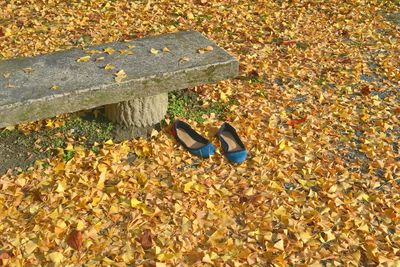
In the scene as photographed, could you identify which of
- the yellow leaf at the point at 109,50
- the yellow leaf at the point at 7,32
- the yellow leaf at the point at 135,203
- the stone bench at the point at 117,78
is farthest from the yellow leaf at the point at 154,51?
the yellow leaf at the point at 7,32

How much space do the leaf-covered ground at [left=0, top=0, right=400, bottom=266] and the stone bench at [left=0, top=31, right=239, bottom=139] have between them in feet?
1.19

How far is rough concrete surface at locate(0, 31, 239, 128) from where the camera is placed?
3.60 meters

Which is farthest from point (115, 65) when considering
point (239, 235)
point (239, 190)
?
point (239, 235)

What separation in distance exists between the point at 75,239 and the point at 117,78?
1.36m

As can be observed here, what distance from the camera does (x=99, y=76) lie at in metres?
3.89

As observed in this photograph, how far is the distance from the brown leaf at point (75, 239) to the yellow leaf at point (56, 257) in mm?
112

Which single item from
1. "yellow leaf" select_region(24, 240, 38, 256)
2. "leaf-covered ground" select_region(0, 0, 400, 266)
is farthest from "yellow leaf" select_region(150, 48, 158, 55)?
"yellow leaf" select_region(24, 240, 38, 256)

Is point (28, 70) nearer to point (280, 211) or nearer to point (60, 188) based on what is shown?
point (60, 188)

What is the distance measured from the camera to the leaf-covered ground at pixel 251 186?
3.31 m

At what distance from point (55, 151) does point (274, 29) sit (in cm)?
409

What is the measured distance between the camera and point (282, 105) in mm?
5035

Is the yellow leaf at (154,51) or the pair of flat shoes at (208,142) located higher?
the yellow leaf at (154,51)

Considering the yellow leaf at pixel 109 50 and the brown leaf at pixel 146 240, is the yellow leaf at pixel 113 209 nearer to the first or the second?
the brown leaf at pixel 146 240

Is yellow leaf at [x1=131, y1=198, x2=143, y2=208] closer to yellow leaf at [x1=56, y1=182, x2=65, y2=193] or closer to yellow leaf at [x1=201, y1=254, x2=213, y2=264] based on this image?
yellow leaf at [x1=56, y1=182, x2=65, y2=193]
